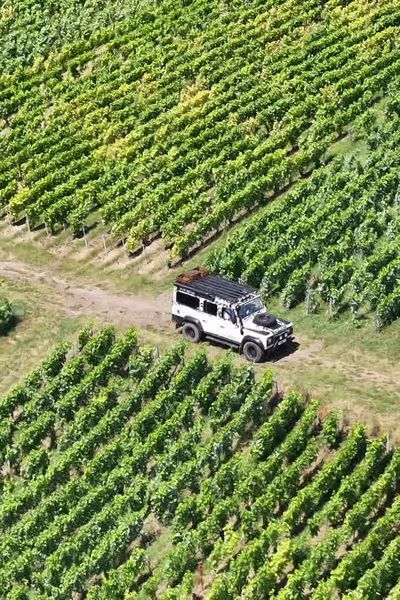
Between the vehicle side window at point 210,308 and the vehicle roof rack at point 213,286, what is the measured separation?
274 mm

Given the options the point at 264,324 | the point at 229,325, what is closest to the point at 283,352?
the point at 264,324

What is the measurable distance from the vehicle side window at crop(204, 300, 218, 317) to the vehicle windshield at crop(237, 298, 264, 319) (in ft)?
4.04

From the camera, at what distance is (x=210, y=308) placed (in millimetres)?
55625

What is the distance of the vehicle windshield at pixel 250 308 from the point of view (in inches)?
2159

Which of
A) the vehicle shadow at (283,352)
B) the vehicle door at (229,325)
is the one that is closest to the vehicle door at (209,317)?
the vehicle door at (229,325)

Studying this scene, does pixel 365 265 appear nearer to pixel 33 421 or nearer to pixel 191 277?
pixel 191 277

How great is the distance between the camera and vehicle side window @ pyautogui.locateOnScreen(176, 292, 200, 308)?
184 feet

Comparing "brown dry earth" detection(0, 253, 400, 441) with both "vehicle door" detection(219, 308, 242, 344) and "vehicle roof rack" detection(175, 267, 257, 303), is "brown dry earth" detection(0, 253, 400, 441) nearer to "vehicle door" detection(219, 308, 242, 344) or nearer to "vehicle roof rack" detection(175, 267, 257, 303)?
"vehicle door" detection(219, 308, 242, 344)

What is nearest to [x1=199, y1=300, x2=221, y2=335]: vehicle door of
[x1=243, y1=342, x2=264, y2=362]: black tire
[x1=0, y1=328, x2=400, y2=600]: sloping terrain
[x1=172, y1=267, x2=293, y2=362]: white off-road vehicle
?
[x1=172, y1=267, x2=293, y2=362]: white off-road vehicle

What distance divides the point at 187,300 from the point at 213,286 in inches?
54.0

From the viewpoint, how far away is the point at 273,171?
2714 inches

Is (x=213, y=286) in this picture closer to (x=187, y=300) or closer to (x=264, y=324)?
(x=187, y=300)

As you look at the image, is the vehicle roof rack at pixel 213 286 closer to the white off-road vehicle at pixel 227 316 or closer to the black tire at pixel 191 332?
the white off-road vehicle at pixel 227 316

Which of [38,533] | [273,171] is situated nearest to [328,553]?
[38,533]
